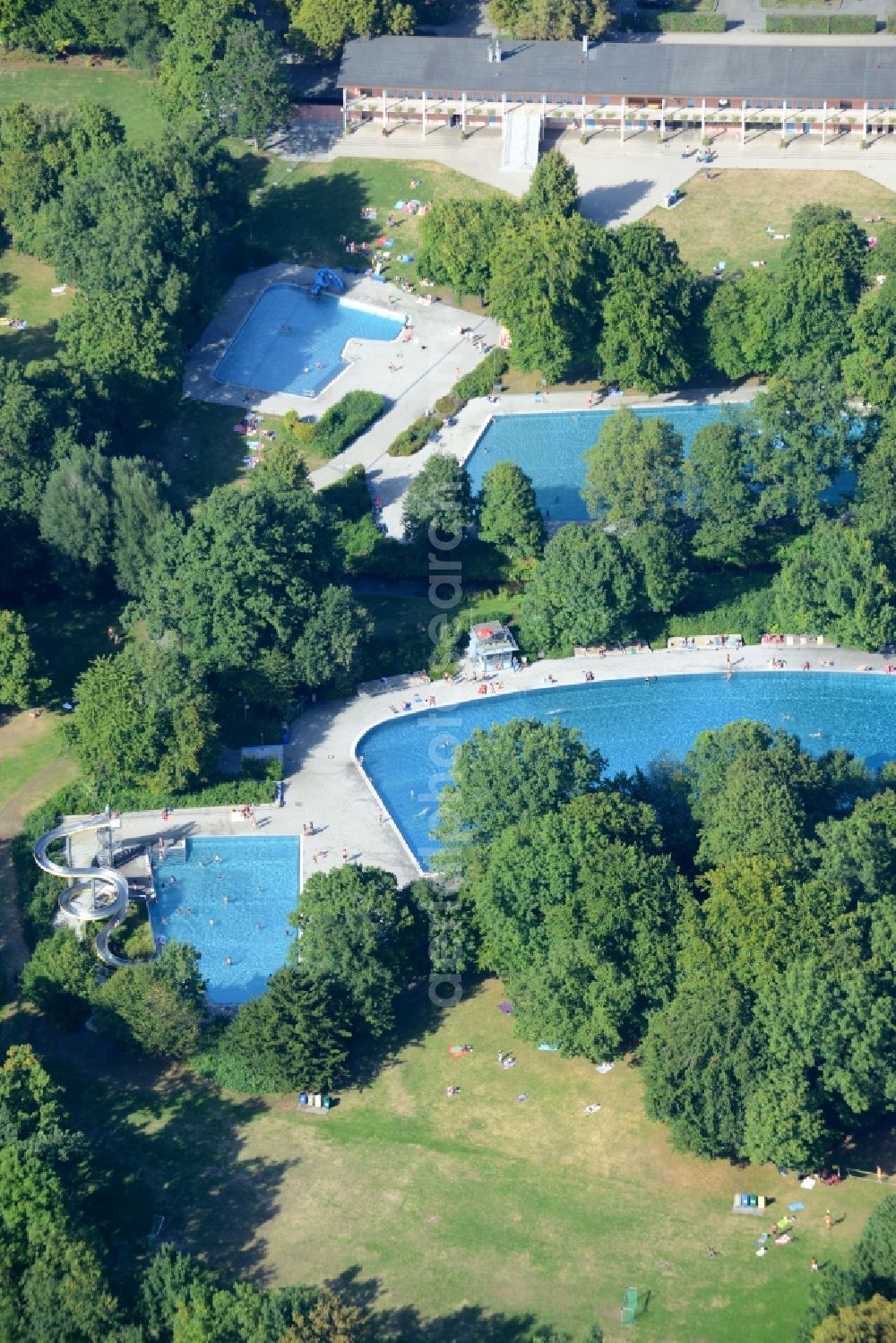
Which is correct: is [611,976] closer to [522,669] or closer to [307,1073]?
[307,1073]

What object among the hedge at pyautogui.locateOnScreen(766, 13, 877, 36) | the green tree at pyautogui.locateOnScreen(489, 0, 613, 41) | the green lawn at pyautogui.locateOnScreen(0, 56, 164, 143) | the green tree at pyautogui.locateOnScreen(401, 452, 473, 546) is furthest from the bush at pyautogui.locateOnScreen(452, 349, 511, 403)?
the hedge at pyautogui.locateOnScreen(766, 13, 877, 36)

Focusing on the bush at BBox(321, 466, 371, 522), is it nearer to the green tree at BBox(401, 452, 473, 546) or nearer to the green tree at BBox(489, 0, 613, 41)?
the green tree at BBox(401, 452, 473, 546)

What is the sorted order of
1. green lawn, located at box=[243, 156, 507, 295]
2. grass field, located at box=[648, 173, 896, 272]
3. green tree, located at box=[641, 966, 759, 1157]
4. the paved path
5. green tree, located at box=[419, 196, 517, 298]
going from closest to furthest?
1. green tree, located at box=[641, 966, 759, 1157]
2. green tree, located at box=[419, 196, 517, 298]
3. grass field, located at box=[648, 173, 896, 272]
4. green lawn, located at box=[243, 156, 507, 295]
5. the paved path

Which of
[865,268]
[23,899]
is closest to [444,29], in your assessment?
[865,268]

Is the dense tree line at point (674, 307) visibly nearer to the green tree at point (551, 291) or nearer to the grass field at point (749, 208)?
the green tree at point (551, 291)

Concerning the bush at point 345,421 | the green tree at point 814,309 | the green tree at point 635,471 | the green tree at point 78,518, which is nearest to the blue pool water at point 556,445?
the green tree at point 635,471

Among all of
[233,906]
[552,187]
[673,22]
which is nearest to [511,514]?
[233,906]
